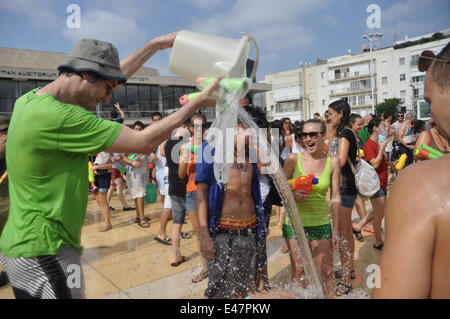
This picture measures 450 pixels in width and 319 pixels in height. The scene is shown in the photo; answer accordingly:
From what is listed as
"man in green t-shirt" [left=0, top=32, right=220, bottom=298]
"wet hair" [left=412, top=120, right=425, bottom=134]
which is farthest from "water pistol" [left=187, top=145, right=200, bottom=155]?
"wet hair" [left=412, top=120, right=425, bottom=134]

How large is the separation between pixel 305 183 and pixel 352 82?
2373 inches

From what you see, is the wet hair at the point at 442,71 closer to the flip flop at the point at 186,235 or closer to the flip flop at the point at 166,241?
the flip flop at the point at 166,241

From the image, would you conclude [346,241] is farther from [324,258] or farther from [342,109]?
[342,109]

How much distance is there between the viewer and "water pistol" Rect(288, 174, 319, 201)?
2.98 m

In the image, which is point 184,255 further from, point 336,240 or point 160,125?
point 160,125

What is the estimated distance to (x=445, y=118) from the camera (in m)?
0.92

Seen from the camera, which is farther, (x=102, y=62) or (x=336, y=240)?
(x=336, y=240)

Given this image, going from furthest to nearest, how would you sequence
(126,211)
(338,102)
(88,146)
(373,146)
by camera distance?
(126,211)
(373,146)
(338,102)
(88,146)

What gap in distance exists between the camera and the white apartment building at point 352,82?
4712 centimetres

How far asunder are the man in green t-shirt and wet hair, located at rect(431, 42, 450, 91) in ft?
3.24

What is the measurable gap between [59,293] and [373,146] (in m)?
4.57

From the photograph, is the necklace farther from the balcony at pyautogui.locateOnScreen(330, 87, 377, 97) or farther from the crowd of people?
the balcony at pyautogui.locateOnScreen(330, 87, 377, 97)

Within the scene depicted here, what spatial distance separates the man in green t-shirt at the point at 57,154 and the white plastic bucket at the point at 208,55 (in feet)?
0.64

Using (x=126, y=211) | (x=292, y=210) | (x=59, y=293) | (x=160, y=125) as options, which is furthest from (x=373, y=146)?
(x=126, y=211)
